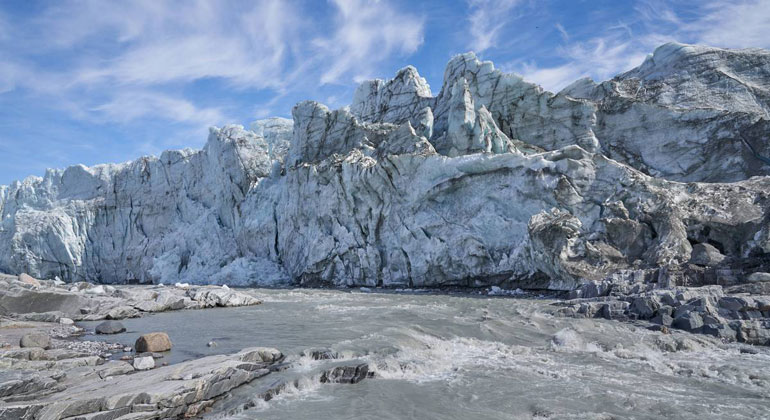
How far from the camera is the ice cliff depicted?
742 inches

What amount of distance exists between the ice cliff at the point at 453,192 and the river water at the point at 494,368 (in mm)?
8334

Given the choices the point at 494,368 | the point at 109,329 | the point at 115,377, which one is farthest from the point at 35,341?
→ the point at 494,368

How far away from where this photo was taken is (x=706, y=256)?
1539 cm

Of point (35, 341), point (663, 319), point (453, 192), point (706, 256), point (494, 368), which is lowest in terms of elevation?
point (494, 368)

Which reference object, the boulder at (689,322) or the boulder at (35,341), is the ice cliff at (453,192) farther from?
the boulder at (35,341)

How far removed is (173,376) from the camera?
6633 mm

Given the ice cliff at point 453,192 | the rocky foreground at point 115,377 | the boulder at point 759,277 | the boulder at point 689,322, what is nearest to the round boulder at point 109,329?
the rocky foreground at point 115,377

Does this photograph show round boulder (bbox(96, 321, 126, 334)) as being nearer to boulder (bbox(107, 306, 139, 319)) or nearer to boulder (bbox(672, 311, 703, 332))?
boulder (bbox(107, 306, 139, 319))

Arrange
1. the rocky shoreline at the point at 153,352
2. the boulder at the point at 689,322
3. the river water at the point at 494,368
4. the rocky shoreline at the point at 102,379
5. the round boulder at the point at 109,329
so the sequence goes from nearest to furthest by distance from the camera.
→ 1. the rocky shoreline at the point at 102,379
2. the rocky shoreline at the point at 153,352
3. the river water at the point at 494,368
4. the boulder at the point at 689,322
5. the round boulder at the point at 109,329

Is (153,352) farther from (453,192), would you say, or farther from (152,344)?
(453,192)

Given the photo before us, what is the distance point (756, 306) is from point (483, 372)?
7045 mm

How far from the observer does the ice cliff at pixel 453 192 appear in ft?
61.9

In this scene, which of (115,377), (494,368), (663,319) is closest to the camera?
(115,377)

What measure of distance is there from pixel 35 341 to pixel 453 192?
18714 mm
